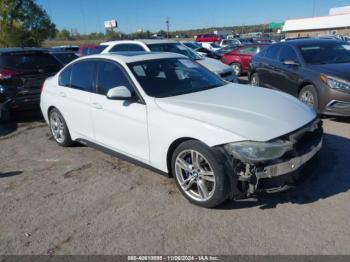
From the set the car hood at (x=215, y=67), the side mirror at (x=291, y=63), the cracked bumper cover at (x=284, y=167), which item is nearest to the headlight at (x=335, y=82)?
the side mirror at (x=291, y=63)

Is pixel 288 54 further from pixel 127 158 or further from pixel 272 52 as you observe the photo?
pixel 127 158

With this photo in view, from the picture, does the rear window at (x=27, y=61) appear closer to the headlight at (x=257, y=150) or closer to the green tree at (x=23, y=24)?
the headlight at (x=257, y=150)

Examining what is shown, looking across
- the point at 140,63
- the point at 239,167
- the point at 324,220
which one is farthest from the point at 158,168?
the point at 324,220

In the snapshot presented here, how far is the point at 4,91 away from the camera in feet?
24.1

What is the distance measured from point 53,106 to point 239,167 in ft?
12.7

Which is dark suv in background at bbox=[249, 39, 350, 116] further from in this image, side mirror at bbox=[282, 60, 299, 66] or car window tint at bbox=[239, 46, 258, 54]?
car window tint at bbox=[239, 46, 258, 54]

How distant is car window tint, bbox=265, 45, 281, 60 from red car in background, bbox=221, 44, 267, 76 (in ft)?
19.0

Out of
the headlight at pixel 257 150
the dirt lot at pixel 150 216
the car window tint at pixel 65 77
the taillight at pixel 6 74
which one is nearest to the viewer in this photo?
the dirt lot at pixel 150 216

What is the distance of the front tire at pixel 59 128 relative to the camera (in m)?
5.86

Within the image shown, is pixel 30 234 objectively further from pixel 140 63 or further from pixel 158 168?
pixel 140 63

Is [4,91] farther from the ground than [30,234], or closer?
farther from the ground

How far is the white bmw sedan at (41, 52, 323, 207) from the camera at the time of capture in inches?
135

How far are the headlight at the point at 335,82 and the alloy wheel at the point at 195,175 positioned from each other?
13.2 ft

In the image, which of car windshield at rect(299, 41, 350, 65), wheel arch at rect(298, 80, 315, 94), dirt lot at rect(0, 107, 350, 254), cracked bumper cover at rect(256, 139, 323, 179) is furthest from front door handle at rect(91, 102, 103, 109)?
car windshield at rect(299, 41, 350, 65)
